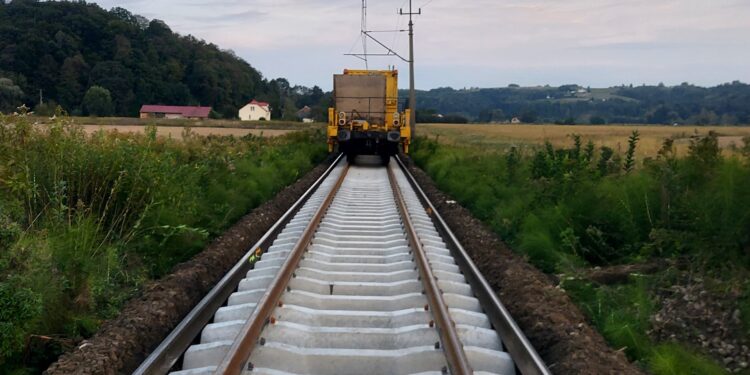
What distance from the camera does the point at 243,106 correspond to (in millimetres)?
117625

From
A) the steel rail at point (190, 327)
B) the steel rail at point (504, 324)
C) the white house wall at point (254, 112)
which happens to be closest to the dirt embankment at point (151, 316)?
the steel rail at point (190, 327)

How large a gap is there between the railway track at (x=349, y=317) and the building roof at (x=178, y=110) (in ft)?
280

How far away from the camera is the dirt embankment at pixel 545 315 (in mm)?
5305

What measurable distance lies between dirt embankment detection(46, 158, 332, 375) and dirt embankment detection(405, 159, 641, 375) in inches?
124

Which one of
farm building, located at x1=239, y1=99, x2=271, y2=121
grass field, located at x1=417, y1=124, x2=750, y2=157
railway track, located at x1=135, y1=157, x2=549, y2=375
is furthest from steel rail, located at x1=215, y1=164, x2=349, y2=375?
farm building, located at x1=239, y1=99, x2=271, y2=121

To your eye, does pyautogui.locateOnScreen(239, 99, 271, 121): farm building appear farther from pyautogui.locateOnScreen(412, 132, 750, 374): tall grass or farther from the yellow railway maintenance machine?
pyautogui.locateOnScreen(412, 132, 750, 374): tall grass

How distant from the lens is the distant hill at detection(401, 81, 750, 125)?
101250 mm

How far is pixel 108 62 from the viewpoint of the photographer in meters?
88.6

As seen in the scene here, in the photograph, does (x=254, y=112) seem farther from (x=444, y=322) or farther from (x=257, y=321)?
(x=444, y=322)

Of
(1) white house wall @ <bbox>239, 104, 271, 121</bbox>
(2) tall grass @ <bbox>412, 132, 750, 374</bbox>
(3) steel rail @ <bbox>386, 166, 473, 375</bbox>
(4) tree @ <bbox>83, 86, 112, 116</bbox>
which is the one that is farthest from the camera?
(1) white house wall @ <bbox>239, 104, 271, 121</bbox>

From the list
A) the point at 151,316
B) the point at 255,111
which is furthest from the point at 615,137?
the point at 255,111

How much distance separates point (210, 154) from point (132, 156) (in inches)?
309

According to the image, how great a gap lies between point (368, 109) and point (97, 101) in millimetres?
62060

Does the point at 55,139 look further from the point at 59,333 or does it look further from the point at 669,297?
the point at 669,297
